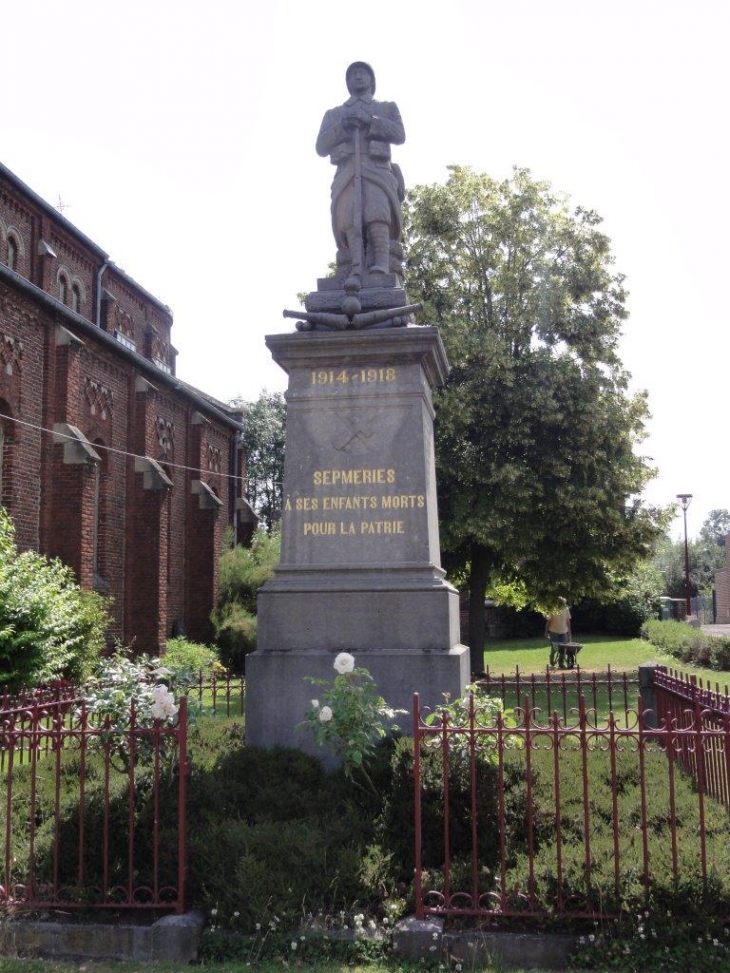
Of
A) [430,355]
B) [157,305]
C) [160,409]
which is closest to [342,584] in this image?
[430,355]

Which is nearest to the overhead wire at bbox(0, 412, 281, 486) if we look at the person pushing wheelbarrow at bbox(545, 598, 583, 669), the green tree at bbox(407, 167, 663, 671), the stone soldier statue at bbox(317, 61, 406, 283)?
the green tree at bbox(407, 167, 663, 671)

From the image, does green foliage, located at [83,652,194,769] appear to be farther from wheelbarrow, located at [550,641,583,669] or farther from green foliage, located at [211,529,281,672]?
wheelbarrow, located at [550,641,583,669]

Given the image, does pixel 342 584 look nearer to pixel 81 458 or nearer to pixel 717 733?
pixel 717 733

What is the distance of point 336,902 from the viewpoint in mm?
4949

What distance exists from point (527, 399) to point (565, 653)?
7.52 meters

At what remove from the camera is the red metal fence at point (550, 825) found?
15.6ft

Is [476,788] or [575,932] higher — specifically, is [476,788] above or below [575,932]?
above

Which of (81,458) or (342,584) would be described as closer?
(342,584)

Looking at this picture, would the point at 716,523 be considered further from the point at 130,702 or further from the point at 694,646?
the point at 130,702

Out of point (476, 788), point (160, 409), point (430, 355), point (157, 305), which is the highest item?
point (157, 305)

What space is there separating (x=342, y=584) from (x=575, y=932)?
134 inches

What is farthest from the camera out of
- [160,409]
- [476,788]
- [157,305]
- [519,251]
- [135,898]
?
[157,305]

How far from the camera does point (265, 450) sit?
166 ft

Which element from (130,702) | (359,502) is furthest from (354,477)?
(130,702)
